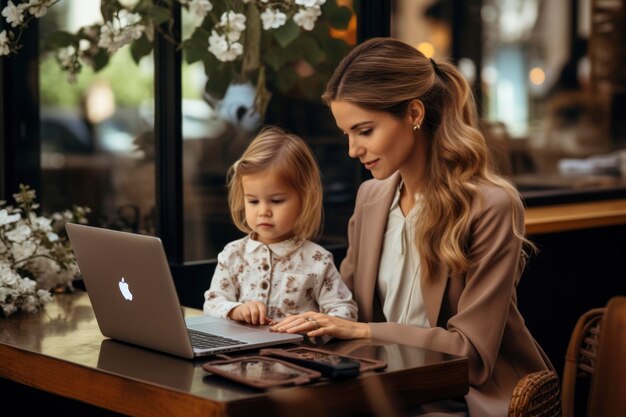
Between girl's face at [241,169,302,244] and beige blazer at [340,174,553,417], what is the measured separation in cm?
35

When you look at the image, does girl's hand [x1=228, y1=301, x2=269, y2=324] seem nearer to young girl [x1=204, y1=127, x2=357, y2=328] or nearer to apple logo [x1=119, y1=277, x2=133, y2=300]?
Result: young girl [x1=204, y1=127, x2=357, y2=328]

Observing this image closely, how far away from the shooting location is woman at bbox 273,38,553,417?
8.16 feet

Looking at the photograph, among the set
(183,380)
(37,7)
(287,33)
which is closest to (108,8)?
(37,7)

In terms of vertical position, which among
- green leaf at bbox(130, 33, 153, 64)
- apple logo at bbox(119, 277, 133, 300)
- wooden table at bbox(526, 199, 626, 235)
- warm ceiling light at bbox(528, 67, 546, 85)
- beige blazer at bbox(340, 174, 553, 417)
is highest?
green leaf at bbox(130, 33, 153, 64)

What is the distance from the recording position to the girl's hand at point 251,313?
250 centimetres

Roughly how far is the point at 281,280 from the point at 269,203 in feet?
0.64

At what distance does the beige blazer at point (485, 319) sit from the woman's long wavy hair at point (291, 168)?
1.06 feet

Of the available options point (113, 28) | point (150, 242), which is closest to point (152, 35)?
point (113, 28)

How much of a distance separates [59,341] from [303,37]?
56.7 inches

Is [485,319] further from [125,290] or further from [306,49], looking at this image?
[306,49]

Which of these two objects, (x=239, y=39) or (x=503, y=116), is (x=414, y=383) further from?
(x=503, y=116)

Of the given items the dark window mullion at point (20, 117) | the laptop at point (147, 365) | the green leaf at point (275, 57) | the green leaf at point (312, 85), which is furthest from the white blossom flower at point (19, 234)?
the green leaf at point (312, 85)

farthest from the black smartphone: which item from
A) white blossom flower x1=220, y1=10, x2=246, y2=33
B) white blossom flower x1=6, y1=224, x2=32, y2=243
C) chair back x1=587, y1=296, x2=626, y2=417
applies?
white blossom flower x1=220, y1=10, x2=246, y2=33

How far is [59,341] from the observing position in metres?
2.40
